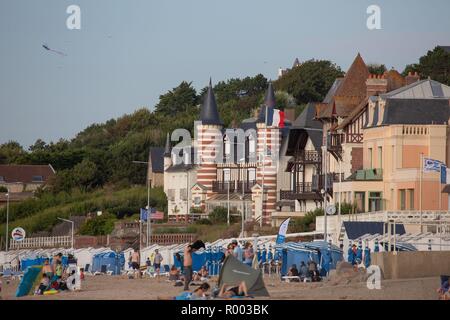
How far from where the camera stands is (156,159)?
12062cm

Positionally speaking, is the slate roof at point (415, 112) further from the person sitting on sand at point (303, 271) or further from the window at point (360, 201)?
the person sitting on sand at point (303, 271)

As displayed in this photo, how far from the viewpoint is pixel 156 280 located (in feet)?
184

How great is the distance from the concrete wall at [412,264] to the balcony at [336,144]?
111 ft

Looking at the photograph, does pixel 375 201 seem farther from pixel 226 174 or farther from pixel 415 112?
pixel 226 174

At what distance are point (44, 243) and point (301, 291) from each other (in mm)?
57577

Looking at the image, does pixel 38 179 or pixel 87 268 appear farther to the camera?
pixel 38 179

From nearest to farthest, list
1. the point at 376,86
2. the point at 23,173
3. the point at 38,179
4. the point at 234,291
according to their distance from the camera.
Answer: the point at 234,291
the point at 376,86
the point at 38,179
the point at 23,173

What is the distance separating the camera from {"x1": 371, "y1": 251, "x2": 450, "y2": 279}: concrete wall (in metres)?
46.4

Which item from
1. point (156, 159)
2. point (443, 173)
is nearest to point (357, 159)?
point (443, 173)

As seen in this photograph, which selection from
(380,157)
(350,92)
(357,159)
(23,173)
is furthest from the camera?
(23,173)

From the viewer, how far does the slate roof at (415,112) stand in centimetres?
7300
